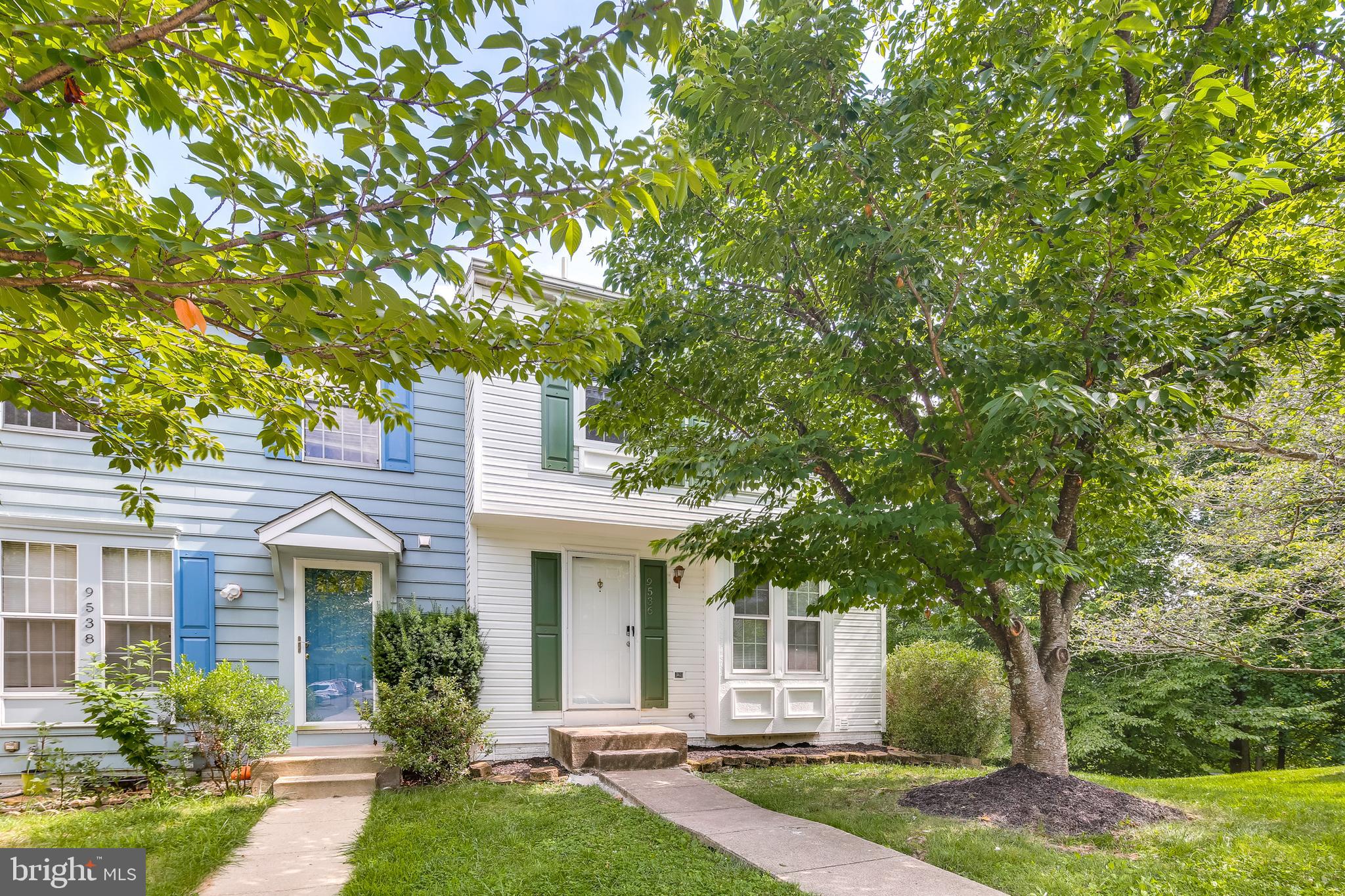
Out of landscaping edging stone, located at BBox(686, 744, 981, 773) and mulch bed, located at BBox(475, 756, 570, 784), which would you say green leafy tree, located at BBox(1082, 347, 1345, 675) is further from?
mulch bed, located at BBox(475, 756, 570, 784)

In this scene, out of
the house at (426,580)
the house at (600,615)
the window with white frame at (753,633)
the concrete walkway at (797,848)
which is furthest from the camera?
the window with white frame at (753,633)

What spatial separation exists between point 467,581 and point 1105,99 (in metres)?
8.01

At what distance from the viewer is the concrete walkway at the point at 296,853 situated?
14.6 ft

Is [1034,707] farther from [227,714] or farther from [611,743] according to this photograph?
[227,714]

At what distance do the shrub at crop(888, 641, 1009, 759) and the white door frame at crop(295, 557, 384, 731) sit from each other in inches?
281

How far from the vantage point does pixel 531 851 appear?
5.03 metres

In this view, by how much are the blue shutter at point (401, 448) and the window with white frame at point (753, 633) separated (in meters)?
4.63

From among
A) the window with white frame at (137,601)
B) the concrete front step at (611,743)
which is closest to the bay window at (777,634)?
the concrete front step at (611,743)

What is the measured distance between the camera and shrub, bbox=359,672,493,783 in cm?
714

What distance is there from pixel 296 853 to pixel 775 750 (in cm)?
634

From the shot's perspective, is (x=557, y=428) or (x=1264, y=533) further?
(x=557, y=428)

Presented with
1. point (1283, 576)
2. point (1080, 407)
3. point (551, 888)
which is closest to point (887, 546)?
point (1080, 407)

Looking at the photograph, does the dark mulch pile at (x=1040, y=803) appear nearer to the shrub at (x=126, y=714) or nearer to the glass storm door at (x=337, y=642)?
the glass storm door at (x=337, y=642)

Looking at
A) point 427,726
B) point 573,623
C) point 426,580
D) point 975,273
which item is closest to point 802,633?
point 573,623
